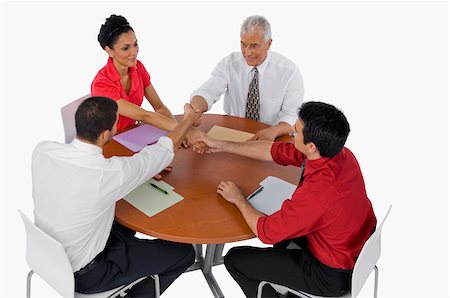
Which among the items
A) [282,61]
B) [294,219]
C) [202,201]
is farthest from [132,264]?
[282,61]

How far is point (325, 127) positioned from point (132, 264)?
128 centimetres

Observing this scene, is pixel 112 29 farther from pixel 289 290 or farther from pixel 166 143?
pixel 289 290

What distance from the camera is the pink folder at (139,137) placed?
3.38 meters

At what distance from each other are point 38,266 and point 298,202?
4.58ft

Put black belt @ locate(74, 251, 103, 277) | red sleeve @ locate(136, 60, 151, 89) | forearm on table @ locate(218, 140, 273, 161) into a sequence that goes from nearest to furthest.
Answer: black belt @ locate(74, 251, 103, 277) → forearm on table @ locate(218, 140, 273, 161) → red sleeve @ locate(136, 60, 151, 89)

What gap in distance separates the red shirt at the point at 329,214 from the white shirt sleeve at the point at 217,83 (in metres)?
1.50

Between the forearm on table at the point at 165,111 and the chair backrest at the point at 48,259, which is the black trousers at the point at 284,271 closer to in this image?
the chair backrest at the point at 48,259

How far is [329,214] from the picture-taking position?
253cm

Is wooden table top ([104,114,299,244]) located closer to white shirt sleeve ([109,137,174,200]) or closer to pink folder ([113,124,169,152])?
pink folder ([113,124,169,152])

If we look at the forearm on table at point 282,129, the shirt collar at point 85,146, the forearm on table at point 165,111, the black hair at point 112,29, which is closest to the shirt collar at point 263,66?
the forearm on table at point 282,129


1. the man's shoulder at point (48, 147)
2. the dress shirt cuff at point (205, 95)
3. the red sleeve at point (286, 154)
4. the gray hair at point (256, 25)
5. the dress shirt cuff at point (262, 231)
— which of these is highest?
the gray hair at point (256, 25)

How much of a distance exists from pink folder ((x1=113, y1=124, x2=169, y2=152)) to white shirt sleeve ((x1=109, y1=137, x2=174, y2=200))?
54 centimetres

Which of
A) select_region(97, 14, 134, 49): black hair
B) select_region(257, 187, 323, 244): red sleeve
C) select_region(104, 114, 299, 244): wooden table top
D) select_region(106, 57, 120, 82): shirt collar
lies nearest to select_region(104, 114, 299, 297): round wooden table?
select_region(104, 114, 299, 244): wooden table top

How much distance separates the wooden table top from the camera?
8.56 feet
